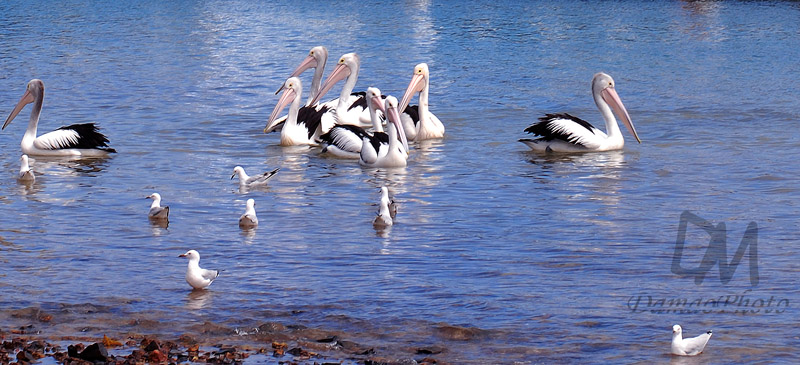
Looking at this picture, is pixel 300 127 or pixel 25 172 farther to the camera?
pixel 300 127

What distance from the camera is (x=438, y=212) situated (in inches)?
432

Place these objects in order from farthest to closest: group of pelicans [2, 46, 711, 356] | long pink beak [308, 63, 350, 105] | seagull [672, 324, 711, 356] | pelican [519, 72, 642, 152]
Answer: long pink beak [308, 63, 350, 105], pelican [519, 72, 642, 152], group of pelicans [2, 46, 711, 356], seagull [672, 324, 711, 356]

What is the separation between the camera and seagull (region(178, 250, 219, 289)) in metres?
7.89

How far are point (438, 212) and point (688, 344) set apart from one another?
453 cm

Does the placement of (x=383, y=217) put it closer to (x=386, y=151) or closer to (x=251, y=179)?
(x=251, y=179)

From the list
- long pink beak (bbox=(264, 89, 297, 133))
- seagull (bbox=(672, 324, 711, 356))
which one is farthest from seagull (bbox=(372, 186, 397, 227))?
long pink beak (bbox=(264, 89, 297, 133))

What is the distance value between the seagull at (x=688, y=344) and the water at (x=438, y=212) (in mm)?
175

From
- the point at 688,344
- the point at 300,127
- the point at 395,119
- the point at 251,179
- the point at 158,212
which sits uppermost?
the point at 688,344

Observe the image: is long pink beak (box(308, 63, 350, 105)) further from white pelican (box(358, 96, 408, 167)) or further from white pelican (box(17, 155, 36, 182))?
white pelican (box(17, 155, 36, 182))

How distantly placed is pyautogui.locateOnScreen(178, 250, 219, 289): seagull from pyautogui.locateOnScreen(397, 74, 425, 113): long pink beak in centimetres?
815

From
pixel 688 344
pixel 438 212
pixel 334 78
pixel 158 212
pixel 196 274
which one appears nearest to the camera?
pixel 688 344

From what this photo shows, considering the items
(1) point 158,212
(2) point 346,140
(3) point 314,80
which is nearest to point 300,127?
(2) point 346,140

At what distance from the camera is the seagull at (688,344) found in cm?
664

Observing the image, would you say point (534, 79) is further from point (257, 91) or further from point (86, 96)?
point (86, 96)
